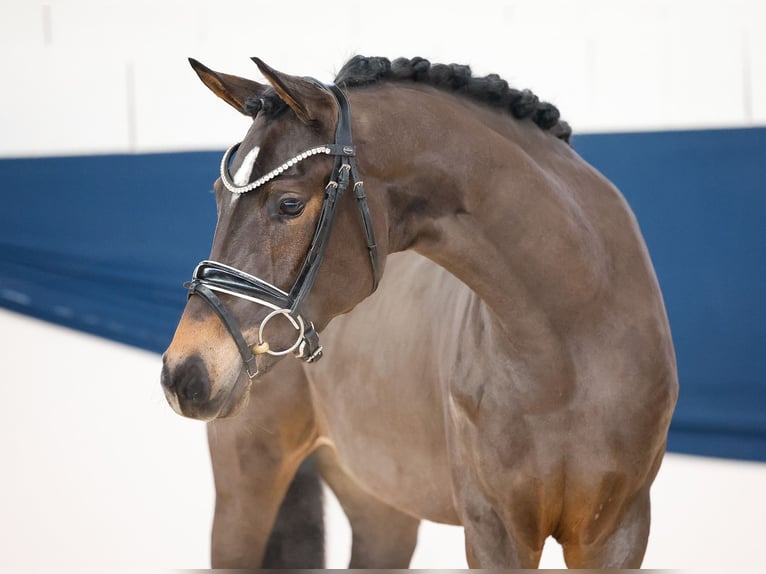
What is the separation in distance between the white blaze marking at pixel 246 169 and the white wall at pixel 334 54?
2004 millimetres

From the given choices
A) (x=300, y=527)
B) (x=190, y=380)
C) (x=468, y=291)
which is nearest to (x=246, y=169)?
(x=190, y=380)

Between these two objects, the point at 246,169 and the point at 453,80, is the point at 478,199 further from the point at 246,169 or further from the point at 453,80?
the point at 246,169

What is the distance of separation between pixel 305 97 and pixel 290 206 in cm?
16

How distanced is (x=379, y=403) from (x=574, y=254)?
710 millimetres

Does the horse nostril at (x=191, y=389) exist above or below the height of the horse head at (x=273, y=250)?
below

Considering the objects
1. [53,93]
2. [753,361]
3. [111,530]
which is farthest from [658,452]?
[53,93]

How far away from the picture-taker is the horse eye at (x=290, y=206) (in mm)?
1396

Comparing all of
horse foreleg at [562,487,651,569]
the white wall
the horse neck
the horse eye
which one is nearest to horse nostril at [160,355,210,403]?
the horse eye

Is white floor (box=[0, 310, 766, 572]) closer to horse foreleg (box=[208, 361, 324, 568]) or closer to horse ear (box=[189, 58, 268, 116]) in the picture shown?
horse foreleg (box=[208, 361, 324, 568])

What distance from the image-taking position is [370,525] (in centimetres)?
279

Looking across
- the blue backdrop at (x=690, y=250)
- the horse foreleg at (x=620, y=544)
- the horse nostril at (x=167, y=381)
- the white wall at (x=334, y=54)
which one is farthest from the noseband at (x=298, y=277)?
the blue backdrop at (x=690, y=250)

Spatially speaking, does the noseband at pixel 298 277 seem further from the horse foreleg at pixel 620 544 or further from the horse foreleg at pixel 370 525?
the horse foreleg at pixel 370 525

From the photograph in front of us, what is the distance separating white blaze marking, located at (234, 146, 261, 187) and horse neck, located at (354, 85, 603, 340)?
0.17m

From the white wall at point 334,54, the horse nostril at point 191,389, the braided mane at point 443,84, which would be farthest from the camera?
the white wall at point 334,54
